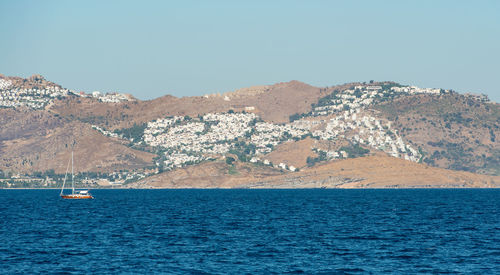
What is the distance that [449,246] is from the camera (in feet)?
269

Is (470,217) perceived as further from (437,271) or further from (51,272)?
(51,272)

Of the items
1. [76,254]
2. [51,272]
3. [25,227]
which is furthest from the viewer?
[25,227]

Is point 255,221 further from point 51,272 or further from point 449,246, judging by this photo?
point 51,272

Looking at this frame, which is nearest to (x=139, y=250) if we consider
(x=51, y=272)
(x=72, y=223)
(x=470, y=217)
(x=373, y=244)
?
(x=51, y=272)

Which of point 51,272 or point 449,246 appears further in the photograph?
point 449,246

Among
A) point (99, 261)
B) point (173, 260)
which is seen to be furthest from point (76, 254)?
point (173, 260)

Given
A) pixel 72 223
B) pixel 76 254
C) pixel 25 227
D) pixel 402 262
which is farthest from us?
pixel 72 223

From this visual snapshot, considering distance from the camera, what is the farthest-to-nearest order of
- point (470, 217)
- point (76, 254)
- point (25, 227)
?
point (470, 217) < point (25, 227) < point (76, 254)

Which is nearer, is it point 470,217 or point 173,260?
point 173,260

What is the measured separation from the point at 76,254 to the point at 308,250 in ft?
78.0

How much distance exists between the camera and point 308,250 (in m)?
78.5

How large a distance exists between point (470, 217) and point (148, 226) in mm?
57623

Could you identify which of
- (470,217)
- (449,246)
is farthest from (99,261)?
(470,217)

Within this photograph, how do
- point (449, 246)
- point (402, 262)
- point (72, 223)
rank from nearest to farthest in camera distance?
point (402, 262) → point (449, 246) → point (72, 223)
